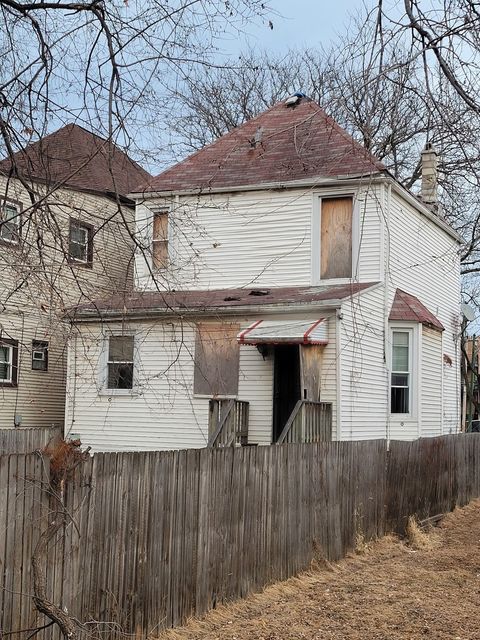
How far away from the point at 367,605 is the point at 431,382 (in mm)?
11545

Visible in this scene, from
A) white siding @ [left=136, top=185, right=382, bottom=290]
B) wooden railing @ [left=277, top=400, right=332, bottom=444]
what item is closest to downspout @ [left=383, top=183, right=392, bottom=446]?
white siding @ [left=136, top=185, right=382, bottom=290]

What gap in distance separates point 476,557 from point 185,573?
5.63 m

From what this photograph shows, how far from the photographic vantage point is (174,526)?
7.55 metres

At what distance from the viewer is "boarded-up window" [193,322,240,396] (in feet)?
56.1

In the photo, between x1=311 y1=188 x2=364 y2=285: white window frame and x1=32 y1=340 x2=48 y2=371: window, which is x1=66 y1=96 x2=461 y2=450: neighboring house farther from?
x1=32 y1=340 x2=48 y2=371: window

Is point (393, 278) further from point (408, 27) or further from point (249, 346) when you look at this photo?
point (408, 27)

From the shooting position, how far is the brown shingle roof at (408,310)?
18.0 m

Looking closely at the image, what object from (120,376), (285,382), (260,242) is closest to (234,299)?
(260,242)

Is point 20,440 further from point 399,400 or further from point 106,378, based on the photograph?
point 399,400

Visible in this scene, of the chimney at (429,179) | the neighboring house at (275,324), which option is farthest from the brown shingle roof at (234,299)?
the chimney at (429,179)

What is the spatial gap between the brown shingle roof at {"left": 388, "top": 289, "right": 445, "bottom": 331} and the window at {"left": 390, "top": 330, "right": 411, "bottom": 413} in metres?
0.51

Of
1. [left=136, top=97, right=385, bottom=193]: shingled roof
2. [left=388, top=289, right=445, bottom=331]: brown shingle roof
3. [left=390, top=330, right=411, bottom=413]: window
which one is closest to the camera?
[left=136, top=97, right=385, bottom=193]: shingled roof

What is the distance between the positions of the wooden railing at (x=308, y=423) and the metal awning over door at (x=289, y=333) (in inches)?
46.4

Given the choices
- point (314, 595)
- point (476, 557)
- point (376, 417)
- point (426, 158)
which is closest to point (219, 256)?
point (376, 417)
